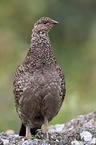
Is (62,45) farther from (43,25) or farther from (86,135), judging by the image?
(86,135)

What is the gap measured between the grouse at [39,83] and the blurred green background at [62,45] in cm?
270

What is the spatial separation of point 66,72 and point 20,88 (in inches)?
190

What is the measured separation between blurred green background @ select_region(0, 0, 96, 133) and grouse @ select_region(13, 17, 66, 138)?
2.70 meters

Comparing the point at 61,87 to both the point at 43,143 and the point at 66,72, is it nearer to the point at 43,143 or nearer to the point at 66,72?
the point at 43,143

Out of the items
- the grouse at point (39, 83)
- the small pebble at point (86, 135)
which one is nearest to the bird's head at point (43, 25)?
the grouse at point (39, 83)

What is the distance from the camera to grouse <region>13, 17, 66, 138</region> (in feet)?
15.6

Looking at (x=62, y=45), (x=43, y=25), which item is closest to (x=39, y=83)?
(x=43, y=25)

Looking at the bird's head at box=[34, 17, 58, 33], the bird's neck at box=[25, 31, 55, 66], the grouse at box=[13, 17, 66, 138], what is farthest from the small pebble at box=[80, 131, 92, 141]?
the bird's head at box=[34, 17, 58, 33]

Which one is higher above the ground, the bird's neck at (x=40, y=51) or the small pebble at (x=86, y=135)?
the bird's neck at (x=40, y=51)

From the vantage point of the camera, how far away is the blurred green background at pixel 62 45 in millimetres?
8854

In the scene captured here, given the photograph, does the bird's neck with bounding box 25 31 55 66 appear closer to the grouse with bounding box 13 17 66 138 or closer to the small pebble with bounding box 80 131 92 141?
the grouse with bounding box 13 17 66 138

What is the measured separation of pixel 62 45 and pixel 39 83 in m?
6.19

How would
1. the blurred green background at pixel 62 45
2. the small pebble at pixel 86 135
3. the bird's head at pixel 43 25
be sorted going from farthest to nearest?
the blurred green background at pixel 62 45, the bird's head at pixel 43 25, the small pebble at pixel 86 135

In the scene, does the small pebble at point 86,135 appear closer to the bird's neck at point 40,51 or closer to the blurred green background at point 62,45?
the bird's neck at point 40,51
